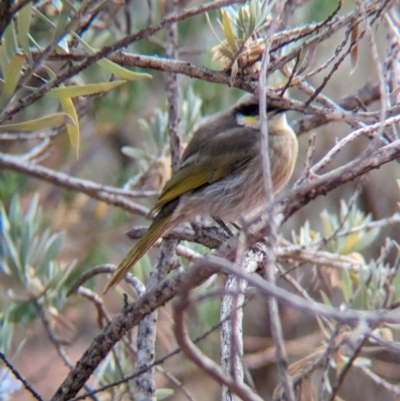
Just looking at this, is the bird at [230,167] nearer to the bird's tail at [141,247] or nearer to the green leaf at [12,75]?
the bird's tail at [141,247]

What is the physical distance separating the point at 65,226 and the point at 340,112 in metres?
2.56

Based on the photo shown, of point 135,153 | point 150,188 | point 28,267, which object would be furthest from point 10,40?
point 150,188

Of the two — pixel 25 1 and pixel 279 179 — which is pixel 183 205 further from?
pixel 25 1

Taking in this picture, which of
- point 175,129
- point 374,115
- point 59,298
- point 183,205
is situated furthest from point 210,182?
point 374,115

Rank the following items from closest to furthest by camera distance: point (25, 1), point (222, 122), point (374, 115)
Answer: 1. point (25, 1)
2. point (374, 115)
3. point (222, 122)

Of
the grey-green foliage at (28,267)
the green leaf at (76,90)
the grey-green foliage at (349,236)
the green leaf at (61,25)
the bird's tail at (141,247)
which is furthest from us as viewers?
the grey-green foliage at (349,236)

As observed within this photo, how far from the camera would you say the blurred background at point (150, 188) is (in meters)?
3.75

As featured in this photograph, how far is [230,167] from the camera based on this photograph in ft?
11.5

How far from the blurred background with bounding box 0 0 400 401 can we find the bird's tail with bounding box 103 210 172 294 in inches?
18.6

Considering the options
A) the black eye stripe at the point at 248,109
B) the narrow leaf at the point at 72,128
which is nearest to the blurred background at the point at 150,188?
the black eye stripe at the point at 248,109

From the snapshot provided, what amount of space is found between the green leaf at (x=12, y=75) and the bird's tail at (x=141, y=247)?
124 cm

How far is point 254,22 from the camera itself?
2.09 m

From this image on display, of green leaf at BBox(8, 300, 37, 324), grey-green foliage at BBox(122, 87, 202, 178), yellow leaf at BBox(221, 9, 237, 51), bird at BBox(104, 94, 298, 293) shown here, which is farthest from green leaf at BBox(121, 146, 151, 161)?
yellow leaf at BBox(221, 9, 237, 51)

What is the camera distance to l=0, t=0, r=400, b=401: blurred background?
375 cm
